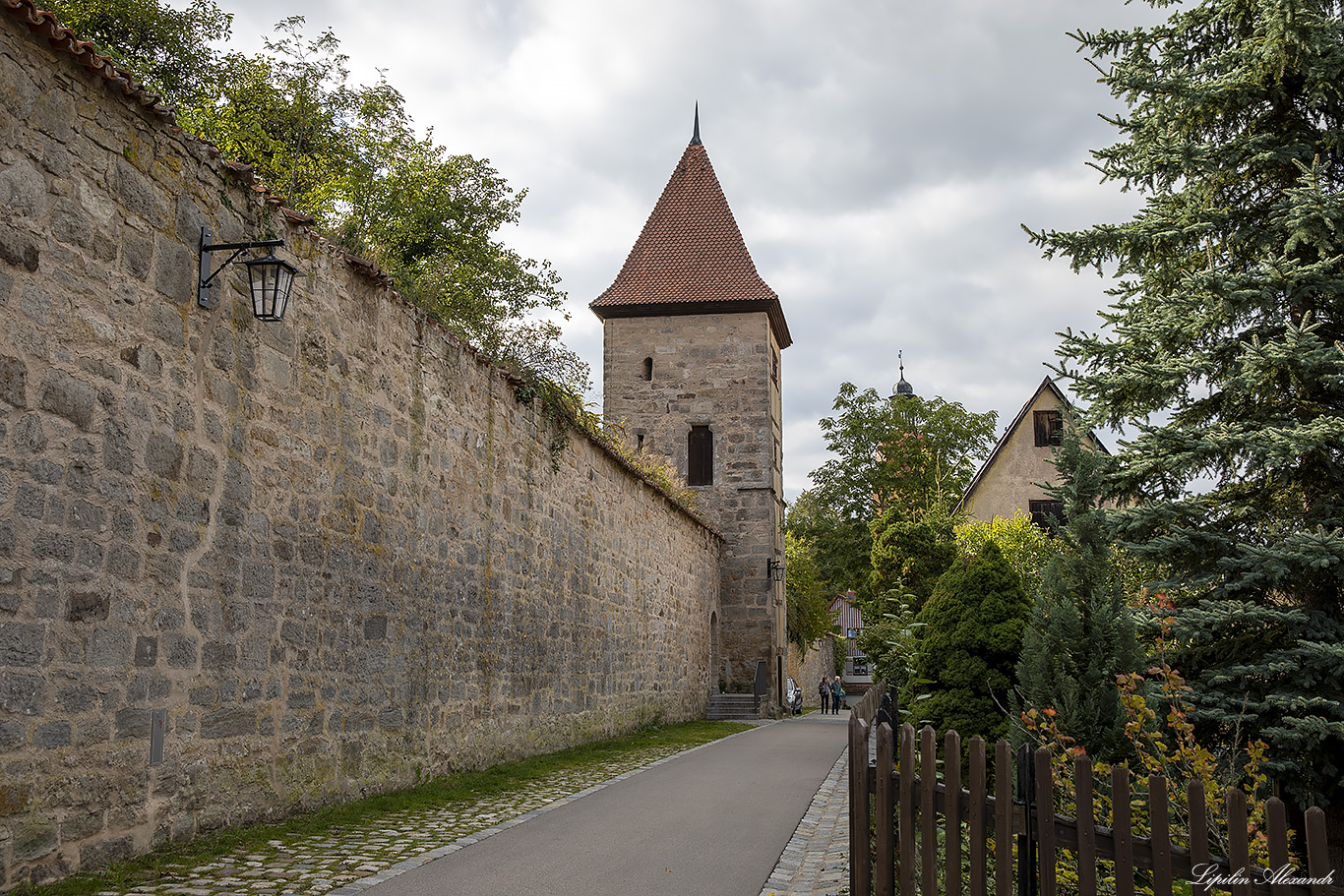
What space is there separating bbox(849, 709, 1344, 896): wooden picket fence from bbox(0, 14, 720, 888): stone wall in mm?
3774

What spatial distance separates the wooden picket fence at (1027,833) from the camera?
2.57m

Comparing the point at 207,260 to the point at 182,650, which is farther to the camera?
the point at 207,260

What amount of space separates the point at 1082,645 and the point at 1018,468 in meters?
21.1

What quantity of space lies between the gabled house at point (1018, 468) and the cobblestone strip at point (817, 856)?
18.5m

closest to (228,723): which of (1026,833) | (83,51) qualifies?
(83,51)

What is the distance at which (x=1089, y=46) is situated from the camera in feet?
28.7

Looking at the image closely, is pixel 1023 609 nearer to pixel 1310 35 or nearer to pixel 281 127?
pixel 1310 35

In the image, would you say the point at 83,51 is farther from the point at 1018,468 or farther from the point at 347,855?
the point at 1018,468

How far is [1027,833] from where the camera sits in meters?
3.23

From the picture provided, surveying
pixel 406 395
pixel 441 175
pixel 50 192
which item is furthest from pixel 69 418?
pixel 441 175

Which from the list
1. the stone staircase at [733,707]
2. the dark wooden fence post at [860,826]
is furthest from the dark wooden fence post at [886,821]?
the stone staircase at [733,707]

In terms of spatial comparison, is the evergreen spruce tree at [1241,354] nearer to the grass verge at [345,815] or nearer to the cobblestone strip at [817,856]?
the cobblestone strip at [817,856]

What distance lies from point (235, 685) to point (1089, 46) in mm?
8376

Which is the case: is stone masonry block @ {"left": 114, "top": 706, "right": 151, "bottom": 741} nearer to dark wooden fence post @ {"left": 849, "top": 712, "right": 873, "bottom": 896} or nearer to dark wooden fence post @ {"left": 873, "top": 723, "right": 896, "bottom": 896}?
dark wooden fence post @ {"left": 849, "top": 712, "right": 873, "bottom": 896}
